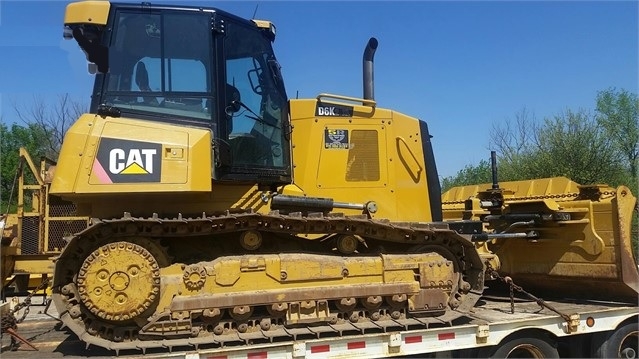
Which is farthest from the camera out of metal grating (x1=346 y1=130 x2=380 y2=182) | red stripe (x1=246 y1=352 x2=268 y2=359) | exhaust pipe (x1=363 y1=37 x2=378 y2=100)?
exhaust pipe (x1=363 y1=37 x2=378 y2=100)

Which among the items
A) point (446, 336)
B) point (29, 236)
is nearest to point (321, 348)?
point (446, 336)

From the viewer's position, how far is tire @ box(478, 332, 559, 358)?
5.76m

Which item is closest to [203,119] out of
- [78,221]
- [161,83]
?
[161,83]

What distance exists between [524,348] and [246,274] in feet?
10.4

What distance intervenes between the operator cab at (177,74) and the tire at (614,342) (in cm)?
430

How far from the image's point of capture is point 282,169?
5.97 metres

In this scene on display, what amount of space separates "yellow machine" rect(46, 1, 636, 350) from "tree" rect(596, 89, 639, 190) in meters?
24.1

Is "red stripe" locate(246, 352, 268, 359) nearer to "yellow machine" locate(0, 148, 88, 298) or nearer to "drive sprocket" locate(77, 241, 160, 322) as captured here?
"drive sprocket" locate(77, 241, 160, 322)

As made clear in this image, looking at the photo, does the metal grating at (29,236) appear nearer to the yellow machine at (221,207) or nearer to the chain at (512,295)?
the yellow machine at (221,207)

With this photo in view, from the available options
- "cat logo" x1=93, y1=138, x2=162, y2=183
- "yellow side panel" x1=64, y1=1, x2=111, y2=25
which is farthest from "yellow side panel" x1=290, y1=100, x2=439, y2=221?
"yellow side panel" x1=64, y1=1, x2=111, y2=25

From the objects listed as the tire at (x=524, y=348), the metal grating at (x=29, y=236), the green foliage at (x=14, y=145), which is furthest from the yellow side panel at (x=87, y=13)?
the green foliage at (x=14, y=145)

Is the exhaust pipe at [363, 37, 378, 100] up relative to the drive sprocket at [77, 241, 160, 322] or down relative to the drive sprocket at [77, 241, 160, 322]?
up

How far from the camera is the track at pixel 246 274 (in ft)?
16.2

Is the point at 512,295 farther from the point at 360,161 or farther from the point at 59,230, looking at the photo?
the point at 59,230
